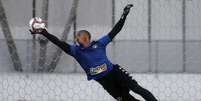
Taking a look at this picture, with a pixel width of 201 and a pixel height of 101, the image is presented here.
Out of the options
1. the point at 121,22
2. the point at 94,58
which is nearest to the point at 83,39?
the point at 94,58

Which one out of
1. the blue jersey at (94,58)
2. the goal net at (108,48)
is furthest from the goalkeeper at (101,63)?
the goal net at (108,48)

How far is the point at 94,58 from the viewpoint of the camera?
488 cm

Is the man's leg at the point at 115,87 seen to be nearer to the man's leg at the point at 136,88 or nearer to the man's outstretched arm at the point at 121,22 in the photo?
the man's leg at the point at 136,88

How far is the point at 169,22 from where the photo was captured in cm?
591

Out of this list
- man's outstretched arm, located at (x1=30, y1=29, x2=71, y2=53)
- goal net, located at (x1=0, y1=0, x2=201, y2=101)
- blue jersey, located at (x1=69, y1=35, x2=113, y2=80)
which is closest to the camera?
man's outstretched arm, located at (x1=30, y1=29, x2=71, y2=53)

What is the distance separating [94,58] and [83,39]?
0.53 feet

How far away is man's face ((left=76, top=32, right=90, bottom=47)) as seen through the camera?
4.85m

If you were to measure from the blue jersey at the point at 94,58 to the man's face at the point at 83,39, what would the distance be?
0.15ft

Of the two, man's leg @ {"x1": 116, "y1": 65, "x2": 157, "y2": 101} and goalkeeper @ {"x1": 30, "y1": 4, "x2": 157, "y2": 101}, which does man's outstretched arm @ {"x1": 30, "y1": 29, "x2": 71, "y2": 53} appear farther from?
man's leg @ {"x1": 116, "y1": 65, "x2": 157, "y2": 101}

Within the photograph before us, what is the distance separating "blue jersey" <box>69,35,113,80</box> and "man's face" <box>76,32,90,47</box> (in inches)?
1.9

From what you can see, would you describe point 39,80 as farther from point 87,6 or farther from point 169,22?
point 169,22

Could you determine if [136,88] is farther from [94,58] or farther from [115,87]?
[94,58]

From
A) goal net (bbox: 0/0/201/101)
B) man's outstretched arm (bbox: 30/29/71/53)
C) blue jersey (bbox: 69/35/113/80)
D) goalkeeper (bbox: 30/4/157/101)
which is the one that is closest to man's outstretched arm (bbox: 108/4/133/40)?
goalkeeper (bbox: 30/4/157/101)

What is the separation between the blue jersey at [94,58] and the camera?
4875 mm
